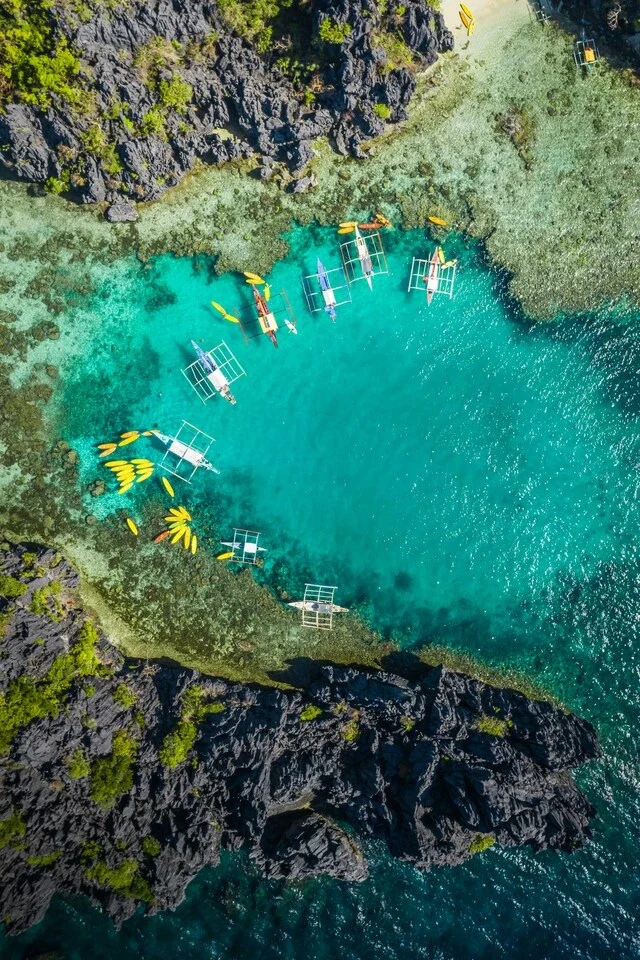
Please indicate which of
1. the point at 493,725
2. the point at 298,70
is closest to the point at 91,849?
the point at 493,725

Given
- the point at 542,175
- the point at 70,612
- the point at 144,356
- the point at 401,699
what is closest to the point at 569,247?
the point at 542,175

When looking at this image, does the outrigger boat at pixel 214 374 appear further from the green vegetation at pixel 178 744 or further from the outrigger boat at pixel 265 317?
the green vegetation at pixel 178 744

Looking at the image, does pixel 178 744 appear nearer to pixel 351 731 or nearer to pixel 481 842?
pixel 351 731

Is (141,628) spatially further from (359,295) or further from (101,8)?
(101,8)

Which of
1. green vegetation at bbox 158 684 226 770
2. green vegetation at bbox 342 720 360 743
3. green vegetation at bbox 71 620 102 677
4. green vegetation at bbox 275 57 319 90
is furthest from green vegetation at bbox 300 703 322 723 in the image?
green vegetation at bbox 275 57 319 90

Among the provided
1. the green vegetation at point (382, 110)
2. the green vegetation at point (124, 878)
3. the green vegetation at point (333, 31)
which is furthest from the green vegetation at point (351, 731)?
the green vegetation at point (333, 31)
